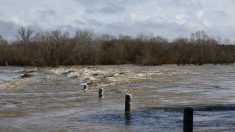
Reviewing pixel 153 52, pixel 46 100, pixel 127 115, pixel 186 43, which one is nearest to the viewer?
pixel 127 115

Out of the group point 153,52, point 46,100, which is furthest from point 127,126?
point 153,52

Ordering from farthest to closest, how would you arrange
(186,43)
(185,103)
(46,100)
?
(186,43) < (46,100) < (185,103)

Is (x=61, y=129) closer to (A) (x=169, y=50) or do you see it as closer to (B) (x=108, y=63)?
(B) (x=108, y=63)

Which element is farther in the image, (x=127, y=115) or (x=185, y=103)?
(x=185, y=103)

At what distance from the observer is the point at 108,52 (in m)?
114

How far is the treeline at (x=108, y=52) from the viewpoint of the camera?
354 ft

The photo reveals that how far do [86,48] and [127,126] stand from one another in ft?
306

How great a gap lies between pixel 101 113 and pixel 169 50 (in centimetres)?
9876

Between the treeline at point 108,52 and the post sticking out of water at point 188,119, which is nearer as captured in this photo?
the post sticking out of water at point 188,119

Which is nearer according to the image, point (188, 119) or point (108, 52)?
point (188, 119)

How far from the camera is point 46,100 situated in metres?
30.4

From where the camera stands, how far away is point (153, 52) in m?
118

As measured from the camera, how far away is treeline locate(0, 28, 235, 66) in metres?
108

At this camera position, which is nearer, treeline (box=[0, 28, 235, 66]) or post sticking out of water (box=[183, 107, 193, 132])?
post sticking out of water (box=[183, 107, 193, 132])
